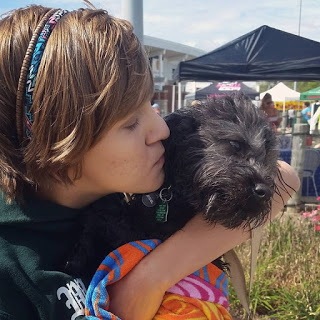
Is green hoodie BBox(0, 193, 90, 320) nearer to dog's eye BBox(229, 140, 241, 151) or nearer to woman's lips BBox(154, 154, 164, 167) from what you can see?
woman's lips BBox(154, 154, 164, 167)

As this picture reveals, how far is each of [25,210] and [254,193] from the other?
2.44 ft

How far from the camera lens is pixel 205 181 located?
1.39 metres

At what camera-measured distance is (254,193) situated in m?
1.31

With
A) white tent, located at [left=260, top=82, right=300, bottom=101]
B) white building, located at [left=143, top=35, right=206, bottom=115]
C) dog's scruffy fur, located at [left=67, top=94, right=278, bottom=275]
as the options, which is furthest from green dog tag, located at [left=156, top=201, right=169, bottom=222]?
white tent, located at [left=260, top=82, right=300, bottom=101]

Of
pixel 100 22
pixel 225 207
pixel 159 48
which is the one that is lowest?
pixel 159 48

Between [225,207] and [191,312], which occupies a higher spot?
[225,207]

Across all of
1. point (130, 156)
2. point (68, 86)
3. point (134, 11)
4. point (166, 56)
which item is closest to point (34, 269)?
point (130, 156)

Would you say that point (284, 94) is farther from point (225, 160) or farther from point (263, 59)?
point (225, 160)

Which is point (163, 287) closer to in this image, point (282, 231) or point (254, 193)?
point (254, 193)

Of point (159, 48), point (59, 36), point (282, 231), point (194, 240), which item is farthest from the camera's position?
point (159, 48)

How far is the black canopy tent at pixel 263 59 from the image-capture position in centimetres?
684

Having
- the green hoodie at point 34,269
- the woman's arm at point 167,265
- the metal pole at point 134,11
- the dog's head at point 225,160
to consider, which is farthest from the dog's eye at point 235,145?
the metal pole at point 134,11

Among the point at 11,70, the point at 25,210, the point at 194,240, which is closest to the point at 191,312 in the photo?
the point at 194,240

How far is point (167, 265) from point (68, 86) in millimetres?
658
